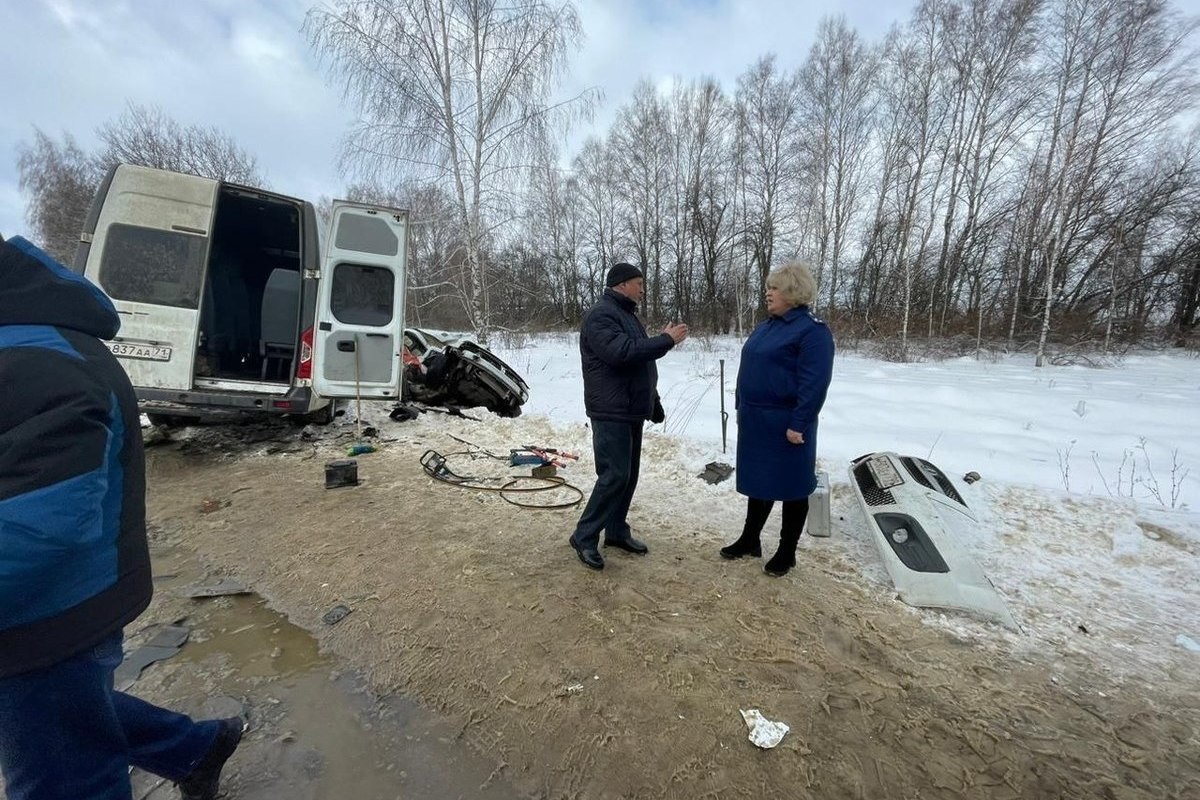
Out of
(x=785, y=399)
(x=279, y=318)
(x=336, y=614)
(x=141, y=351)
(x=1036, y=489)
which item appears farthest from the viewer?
(x=279, y=318)

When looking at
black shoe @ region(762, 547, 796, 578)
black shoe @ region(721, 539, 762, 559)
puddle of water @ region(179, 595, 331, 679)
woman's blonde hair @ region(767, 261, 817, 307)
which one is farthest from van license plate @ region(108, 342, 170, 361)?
black shoe @ region(762, 547, 796, 578)

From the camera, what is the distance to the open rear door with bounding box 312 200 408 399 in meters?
5.50

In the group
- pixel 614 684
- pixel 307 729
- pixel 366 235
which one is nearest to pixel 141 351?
pixel 366 235

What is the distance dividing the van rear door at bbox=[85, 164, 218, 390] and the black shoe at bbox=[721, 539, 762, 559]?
5296 mm

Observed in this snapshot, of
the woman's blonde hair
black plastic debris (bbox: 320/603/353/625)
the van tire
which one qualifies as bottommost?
black plastic debris (bbox: 320/603/353/625)

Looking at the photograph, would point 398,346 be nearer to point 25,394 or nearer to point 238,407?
point 238,407

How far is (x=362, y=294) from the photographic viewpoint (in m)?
5.69

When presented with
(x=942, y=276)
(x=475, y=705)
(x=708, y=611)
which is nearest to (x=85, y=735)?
(x=475, y=705)

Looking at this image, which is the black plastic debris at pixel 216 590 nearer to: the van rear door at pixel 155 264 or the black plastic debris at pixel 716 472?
the van rear door at pixel 155 264

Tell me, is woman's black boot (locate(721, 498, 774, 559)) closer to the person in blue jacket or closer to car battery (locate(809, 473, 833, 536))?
the person in blue jacket

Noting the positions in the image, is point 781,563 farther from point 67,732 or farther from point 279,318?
point 279,318

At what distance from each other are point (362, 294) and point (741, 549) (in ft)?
16.0

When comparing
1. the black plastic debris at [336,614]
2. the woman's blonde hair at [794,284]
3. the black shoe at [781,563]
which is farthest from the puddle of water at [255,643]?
the woman's blonde hair at [794,284]

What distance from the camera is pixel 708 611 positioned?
9.23 ft
